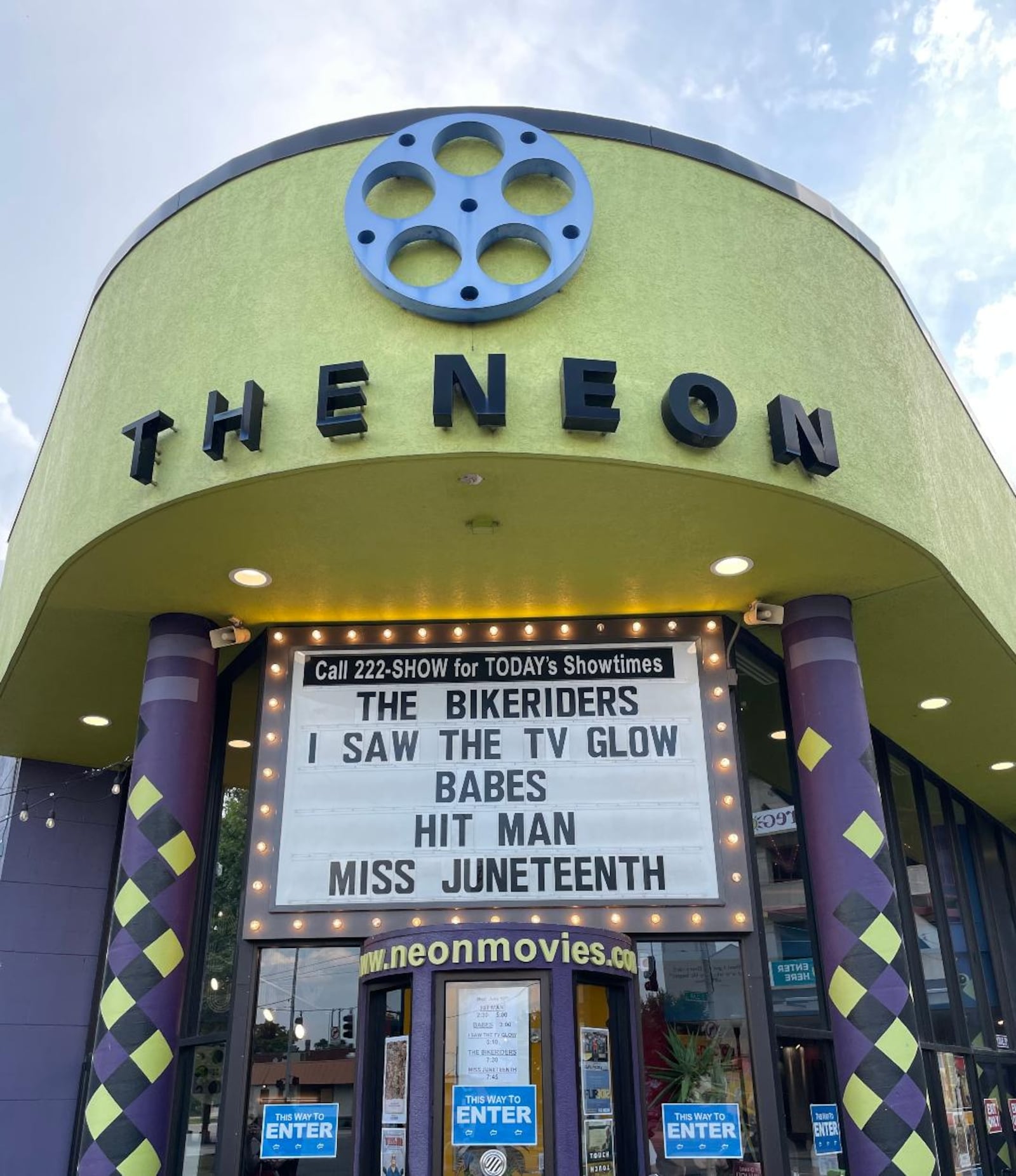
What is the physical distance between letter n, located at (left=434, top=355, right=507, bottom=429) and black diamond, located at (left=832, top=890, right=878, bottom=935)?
3.86 m

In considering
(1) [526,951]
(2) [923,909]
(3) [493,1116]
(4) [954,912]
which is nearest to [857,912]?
(1) [526,951]

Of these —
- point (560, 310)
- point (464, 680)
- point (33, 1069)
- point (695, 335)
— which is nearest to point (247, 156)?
point (560, 310)

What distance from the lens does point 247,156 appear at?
7.43 metres

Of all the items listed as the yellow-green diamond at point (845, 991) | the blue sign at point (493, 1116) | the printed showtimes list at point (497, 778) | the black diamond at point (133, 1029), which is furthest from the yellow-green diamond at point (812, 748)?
the black diamond at point (133, 1029)

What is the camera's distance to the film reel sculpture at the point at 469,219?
6.42 m

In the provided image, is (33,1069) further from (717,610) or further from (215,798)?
(717,610)

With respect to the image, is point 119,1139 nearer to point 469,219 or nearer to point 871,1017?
point 871,1017

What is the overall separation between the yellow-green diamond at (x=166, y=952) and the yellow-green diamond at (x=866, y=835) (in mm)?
4629

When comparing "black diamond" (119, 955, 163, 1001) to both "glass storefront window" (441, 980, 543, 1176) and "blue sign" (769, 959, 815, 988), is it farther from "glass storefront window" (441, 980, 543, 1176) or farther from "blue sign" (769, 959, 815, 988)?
"blue sign" (769, 959, 815, 988)

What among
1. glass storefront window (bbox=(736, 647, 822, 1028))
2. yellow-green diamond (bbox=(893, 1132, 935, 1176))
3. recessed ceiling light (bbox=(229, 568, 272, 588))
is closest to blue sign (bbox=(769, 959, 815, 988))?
glass storefront window (bbox=(736, 647, 822, 1028))

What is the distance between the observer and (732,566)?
24.1 feet

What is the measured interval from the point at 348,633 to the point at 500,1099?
144 inches

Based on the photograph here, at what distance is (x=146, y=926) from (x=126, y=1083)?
38.4 inches

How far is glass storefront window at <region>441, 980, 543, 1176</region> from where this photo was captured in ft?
17.8
